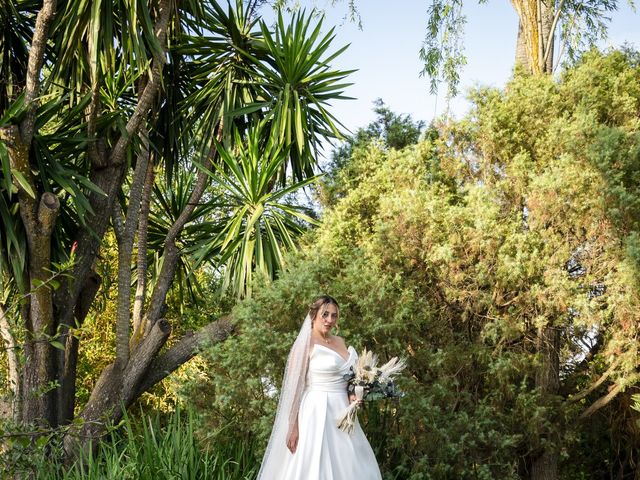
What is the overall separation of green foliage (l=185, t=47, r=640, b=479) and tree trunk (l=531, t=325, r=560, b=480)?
0.06 meters

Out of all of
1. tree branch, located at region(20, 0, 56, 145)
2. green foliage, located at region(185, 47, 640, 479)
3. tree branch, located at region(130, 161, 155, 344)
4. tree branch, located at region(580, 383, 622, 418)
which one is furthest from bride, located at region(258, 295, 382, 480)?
tree branch, located at region(130, 161, 155, 344)

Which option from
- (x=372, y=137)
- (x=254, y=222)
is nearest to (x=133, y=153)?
(x=254, y=222)

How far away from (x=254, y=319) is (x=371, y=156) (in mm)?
2448

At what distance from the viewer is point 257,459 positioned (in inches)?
289

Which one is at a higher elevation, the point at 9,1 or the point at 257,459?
the point at 9,1

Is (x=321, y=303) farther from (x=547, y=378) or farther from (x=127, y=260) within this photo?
(x=127, y=260)

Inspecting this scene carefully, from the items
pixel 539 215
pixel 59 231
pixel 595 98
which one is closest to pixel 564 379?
pixel 539 215

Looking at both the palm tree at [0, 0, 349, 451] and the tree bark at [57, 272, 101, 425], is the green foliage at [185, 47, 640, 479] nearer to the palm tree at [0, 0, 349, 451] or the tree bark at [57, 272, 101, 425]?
the palm tree at [0, 0, 349, 451]

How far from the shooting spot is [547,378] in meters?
8.09

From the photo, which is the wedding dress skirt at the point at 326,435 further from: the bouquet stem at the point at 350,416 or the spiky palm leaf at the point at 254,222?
the spiky palm leaf at the point at 254,222

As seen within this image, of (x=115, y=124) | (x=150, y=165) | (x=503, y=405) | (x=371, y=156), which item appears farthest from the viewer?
(x=150, y=165)

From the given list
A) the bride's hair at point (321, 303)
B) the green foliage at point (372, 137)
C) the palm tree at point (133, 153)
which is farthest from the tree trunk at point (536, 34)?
the bride's hair at point (321, 303)

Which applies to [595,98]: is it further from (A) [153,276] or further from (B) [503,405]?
(A) [153,276]

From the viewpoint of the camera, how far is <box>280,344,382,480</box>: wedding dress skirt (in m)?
5.57
